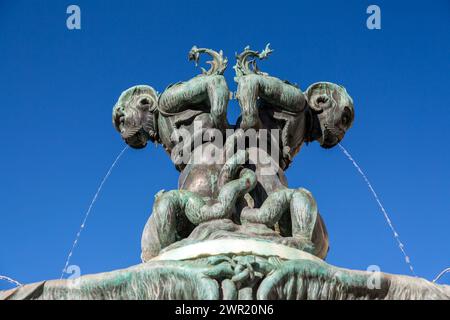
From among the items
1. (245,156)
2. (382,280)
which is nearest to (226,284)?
(382,280)

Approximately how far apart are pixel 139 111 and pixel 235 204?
2387 mm

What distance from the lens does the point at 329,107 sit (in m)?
10.6

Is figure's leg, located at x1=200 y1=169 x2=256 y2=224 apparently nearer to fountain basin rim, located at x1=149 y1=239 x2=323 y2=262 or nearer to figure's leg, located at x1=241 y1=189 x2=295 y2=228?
figure's leg, located at x1=241 y1=189 x2=295 y2=228

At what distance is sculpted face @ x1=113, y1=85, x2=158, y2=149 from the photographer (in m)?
10.7

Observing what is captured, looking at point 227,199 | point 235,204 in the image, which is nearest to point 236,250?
point 227,199

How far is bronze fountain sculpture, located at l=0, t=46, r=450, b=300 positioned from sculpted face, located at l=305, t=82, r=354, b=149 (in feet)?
0.04

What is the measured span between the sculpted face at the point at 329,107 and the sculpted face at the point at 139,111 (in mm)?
1837

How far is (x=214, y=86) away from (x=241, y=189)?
59.7 inches

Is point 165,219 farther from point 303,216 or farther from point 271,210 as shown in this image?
point 303,216

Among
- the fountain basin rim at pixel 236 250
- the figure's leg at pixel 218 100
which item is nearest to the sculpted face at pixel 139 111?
the figure's leg at pixel 218 100

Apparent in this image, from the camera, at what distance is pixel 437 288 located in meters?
7.47

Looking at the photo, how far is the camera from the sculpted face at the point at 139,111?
10.7 metres

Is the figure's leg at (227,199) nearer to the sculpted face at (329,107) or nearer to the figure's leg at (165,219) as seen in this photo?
the figure's leg at (165,219)
